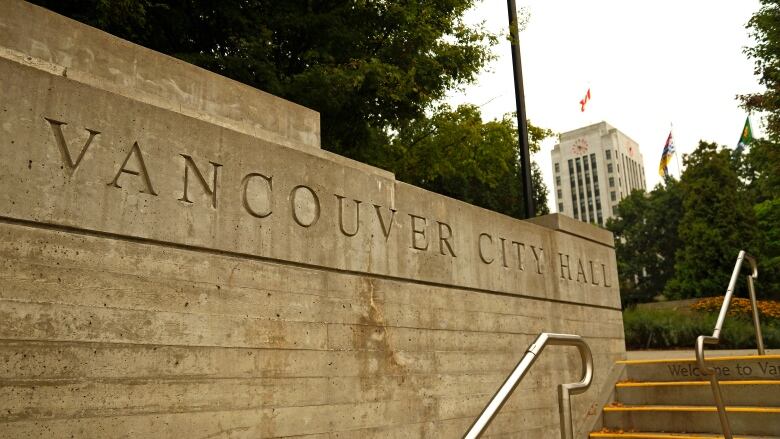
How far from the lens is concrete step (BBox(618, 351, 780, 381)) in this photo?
6457 mm

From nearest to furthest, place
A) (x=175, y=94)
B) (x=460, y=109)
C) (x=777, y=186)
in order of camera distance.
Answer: (x=175, y=94) → (x=460, y=109) → (x=777, y=186)

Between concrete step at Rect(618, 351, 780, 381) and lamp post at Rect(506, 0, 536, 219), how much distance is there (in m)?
2.44

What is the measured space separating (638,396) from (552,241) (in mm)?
2035

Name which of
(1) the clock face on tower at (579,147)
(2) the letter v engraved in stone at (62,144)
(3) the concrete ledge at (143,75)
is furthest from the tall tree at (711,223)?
(1) the clock face on tower at (579,147)

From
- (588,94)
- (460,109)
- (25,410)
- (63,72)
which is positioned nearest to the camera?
(25,410)

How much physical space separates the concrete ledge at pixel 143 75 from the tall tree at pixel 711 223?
1256 inches

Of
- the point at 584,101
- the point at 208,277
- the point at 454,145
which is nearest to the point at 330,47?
the point at 454,145

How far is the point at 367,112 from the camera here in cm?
866

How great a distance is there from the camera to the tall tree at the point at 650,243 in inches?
1905

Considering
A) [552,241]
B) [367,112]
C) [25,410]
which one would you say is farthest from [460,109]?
[25,410]

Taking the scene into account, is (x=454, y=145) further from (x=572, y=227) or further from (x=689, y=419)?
(x=689, y=419)

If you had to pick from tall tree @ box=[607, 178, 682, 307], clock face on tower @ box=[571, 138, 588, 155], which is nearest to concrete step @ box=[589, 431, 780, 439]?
tall tree @ box=[607, 178, 682, 307]

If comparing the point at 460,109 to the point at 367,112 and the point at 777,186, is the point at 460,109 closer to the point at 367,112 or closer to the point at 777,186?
the point at 367,112

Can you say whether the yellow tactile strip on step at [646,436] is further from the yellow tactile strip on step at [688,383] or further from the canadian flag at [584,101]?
the canadian flag at [584,101]
